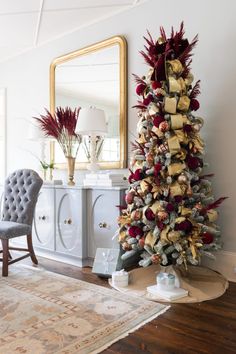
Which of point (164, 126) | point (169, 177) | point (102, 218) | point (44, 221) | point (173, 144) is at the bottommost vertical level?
point (44, 221)

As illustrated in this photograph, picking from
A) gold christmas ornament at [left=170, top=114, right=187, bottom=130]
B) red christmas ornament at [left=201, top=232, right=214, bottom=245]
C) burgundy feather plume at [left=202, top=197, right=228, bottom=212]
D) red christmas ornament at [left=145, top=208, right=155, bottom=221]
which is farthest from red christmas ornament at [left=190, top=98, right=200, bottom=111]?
red christmas ornament at [left=201, top=232, right=214, bottom=245]

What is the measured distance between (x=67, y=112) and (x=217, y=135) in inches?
67.9

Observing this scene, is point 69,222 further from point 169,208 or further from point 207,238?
point 207,238

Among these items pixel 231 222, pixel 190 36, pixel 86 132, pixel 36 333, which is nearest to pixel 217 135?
pixel 231 222

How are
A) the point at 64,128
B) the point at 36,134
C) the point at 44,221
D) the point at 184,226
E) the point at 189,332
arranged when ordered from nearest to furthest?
1. the point at 189,332
2. the point at 184,226
3. the point at 44,221
4. the point at 64,128
5. the point at 36,134

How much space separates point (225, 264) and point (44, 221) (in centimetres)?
194

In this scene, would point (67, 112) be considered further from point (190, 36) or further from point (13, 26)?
point (190, 36)

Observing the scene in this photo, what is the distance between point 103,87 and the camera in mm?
3826

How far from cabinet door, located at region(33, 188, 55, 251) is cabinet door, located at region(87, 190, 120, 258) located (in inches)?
21.0

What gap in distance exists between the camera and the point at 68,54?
4.21 metres

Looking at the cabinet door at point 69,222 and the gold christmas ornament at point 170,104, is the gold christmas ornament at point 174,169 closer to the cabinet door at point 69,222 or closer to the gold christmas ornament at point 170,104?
the gold christmas ornament at point 170,104

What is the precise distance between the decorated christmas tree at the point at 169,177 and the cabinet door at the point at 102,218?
0.98ft

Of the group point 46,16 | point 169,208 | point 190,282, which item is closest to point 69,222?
point 169,208

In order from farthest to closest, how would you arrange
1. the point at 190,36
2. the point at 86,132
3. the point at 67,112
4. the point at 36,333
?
the point at 67,112 → the point at 86,132 → the point at 190,36 → the point at 36,333
